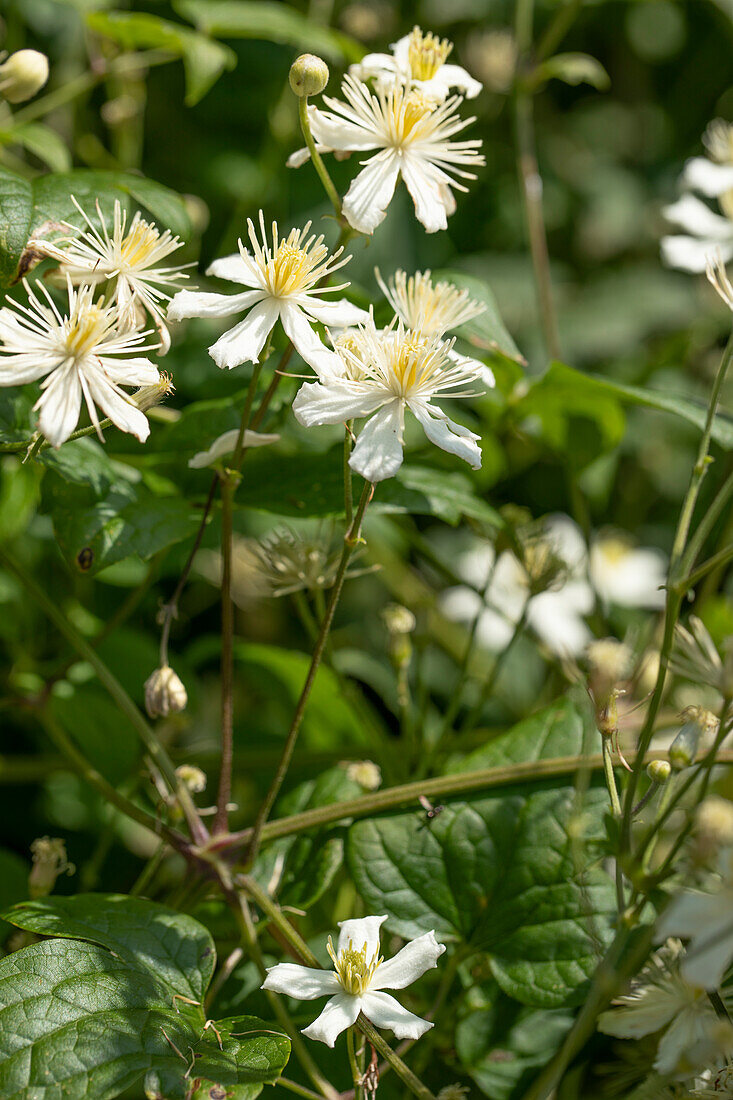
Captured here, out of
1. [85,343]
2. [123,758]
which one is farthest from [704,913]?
[123,758]

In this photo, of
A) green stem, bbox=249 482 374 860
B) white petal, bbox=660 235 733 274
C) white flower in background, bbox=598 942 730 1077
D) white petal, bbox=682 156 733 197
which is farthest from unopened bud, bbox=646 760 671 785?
white petal, bbox=682 156 733 197

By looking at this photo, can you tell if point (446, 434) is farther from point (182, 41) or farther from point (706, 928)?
point (182, 41)

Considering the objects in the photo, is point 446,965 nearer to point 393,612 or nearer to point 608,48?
point 393,612

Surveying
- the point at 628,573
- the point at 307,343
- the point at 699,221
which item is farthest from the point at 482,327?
the point at 628,573

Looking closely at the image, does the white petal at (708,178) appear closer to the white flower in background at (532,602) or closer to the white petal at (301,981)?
the white flower in background at (532,602)

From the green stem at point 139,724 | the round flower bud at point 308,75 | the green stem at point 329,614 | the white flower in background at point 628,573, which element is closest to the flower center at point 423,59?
the round flower bud at point 308,75

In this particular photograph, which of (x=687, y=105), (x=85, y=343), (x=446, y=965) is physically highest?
(x=687, y=105)
